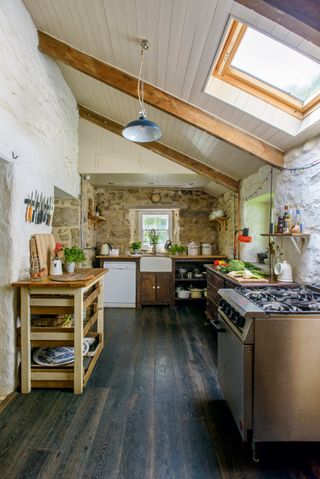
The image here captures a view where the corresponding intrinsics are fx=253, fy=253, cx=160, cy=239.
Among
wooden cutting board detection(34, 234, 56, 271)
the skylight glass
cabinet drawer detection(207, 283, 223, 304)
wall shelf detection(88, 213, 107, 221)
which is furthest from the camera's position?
wall shelf detection(88, 213, 107, 221)

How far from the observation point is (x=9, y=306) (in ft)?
6.82

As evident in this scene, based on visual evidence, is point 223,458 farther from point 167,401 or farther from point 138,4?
point 138,4

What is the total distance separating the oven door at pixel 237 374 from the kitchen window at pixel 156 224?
11.6 feet

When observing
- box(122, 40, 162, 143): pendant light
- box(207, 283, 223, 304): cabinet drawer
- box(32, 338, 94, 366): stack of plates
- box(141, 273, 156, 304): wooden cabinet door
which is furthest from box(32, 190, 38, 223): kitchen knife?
box(141, 273, 156, 304): wooden cabinet door

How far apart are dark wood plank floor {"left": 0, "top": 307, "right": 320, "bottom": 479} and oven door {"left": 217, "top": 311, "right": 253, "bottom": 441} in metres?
0.21

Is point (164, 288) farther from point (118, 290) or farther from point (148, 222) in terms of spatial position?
point (148, 222)

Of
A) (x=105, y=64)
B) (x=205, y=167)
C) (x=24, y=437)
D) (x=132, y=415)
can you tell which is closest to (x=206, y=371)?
(x=132, y=415)

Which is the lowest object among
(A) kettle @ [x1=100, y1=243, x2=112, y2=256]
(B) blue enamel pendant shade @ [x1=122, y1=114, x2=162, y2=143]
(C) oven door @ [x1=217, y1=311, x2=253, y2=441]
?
(C) oven door @ [x1=217, y1=311, x2=253, y2=441]

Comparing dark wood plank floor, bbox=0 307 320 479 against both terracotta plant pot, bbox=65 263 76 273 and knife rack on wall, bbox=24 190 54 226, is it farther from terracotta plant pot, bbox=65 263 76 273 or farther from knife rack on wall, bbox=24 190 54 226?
knife rack on wall, bbox=24 190 54 226

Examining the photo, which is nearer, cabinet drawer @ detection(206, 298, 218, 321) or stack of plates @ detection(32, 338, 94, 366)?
stack of plates @ detection(32, 338, 94, 366)

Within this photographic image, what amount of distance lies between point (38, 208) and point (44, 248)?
406 millimetres

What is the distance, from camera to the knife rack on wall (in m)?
2.35

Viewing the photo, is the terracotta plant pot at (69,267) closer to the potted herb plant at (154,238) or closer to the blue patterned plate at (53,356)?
the blue patterned plate at (53,356)

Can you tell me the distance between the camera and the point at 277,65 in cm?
207
